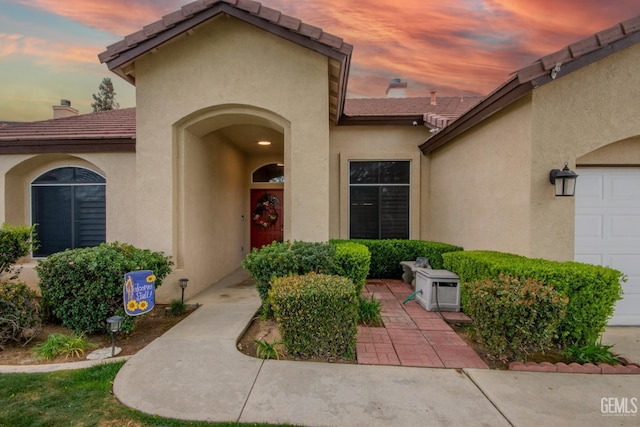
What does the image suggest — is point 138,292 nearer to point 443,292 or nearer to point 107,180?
point 107,180

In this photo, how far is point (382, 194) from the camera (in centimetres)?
900

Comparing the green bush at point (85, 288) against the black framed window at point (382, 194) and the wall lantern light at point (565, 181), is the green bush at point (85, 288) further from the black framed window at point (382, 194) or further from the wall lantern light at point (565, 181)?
the wall lantern light at point (565, 181)

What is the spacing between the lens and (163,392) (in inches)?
120

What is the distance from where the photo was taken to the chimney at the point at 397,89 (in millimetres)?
13531

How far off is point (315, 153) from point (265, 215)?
5725mm

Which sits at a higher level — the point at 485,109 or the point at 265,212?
the point at 485,109

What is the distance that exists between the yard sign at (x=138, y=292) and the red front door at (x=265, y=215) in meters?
6.59

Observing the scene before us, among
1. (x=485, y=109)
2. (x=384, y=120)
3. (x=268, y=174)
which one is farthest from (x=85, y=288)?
(x=384, y=120)

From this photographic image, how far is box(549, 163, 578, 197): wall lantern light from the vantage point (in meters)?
4.41

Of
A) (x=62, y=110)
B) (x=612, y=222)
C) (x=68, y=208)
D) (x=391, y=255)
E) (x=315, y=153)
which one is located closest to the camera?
(x=612, y=222)

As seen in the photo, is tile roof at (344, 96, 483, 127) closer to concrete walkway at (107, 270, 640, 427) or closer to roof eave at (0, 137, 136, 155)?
roof eave at (0, 137, 136, 155)

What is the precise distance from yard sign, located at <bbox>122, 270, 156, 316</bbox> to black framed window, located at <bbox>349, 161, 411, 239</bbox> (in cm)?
587

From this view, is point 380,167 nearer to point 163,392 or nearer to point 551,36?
point 551,36

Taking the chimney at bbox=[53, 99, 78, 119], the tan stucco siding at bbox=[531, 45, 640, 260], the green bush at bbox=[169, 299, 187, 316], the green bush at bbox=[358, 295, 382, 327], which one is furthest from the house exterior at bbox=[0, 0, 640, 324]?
the chimney at bbox=[53, 99, 78, 119]
